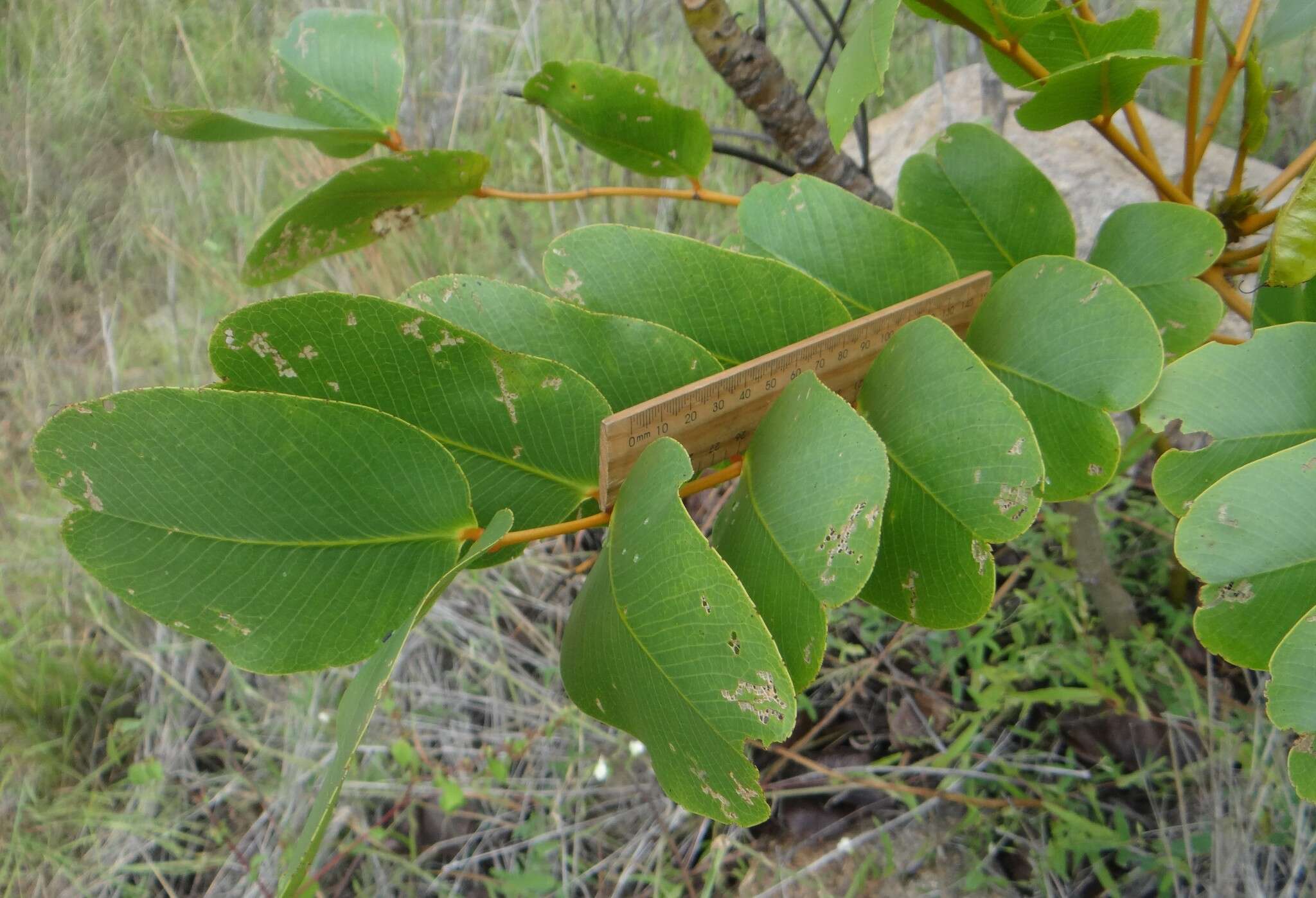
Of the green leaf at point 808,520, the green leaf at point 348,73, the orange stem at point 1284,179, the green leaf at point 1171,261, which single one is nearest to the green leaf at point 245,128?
the green leaf at point 348,73

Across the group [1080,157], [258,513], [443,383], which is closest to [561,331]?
[443,383]

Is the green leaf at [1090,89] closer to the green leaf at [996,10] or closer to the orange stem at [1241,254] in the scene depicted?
the green leaf at [996,10]

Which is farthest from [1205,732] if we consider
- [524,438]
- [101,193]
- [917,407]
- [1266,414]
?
[101,193]

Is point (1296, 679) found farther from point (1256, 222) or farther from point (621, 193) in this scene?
point (621, 193)

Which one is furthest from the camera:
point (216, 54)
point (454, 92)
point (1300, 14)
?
point (216, 54)

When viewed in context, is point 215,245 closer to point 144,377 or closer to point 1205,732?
point 144,377

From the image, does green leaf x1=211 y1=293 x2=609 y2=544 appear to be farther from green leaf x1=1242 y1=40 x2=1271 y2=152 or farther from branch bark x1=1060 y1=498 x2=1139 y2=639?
branch bark x1=1060 y1=498 x2=1139 y2=639
